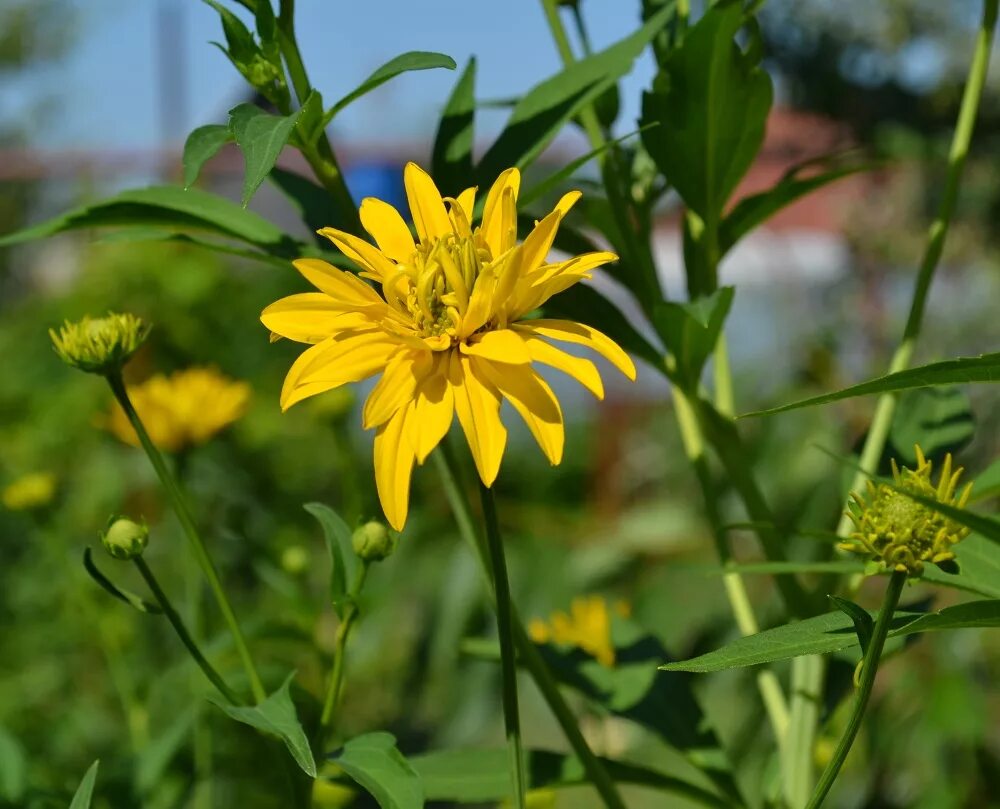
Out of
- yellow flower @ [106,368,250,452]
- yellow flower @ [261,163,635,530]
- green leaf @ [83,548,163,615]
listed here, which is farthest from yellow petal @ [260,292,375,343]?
yellow flower @ [106,368,250,452]

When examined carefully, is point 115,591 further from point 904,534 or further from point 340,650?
point 904,534

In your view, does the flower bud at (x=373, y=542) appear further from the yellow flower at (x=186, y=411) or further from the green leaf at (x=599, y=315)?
the yellow flower at (x=186, y=411)

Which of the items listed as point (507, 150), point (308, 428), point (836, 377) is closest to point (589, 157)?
point (507, 150)

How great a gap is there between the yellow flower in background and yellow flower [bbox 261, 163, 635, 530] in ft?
0.84

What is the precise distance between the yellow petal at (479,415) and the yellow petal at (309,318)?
1.4 inches

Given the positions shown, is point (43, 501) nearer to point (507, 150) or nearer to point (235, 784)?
point (235, 784)

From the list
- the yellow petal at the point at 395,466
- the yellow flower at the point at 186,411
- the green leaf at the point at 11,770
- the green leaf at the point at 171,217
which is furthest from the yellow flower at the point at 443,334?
the yellow flower at the point at 186,411

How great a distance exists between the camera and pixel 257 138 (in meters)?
0.34

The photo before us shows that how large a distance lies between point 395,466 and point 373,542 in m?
0.07

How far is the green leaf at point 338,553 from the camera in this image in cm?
40

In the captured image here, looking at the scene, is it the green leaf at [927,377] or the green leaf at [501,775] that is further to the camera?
the green leaf at [501,775]

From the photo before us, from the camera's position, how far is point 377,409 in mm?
333

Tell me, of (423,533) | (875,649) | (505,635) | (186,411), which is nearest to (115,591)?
(505,635)

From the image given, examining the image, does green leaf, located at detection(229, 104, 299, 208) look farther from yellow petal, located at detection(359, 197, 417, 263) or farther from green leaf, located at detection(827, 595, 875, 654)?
green leaf, located at detection(827, 595, 875, 654)
